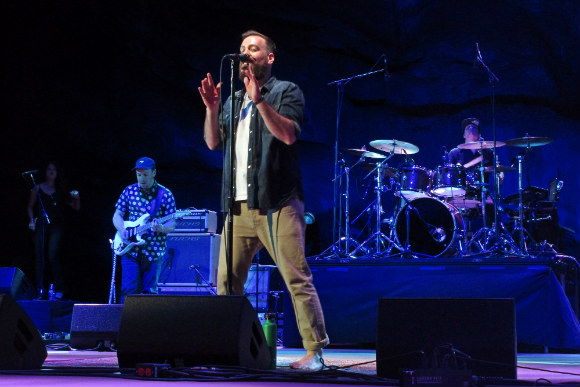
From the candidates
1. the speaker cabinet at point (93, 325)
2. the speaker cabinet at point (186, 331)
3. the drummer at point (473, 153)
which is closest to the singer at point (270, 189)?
the speaker cabinet at point (186, 331)

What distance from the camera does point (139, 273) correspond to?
7270 mm

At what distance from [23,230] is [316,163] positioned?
17.0 ft

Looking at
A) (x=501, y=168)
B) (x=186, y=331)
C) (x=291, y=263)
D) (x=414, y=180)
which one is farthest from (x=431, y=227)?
(x=186, y=331)

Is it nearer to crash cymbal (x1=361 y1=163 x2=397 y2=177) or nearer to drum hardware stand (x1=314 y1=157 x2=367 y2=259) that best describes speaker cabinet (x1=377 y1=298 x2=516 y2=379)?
drum hardware stand (x1=314 y1=157 x2=367 y2=259)

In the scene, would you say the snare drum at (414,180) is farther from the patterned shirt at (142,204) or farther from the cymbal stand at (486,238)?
the patterned shirt at (142,204)

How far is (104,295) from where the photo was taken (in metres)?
12.2

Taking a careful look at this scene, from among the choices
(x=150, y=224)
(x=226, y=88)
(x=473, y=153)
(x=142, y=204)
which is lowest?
(x=150, y=224)

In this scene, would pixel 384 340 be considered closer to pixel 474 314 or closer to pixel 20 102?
pixel 474 314

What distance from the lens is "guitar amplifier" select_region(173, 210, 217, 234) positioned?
906cm

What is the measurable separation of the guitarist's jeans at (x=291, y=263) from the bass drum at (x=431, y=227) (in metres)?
4.66

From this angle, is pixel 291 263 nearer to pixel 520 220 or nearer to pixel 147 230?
pixel 147 230

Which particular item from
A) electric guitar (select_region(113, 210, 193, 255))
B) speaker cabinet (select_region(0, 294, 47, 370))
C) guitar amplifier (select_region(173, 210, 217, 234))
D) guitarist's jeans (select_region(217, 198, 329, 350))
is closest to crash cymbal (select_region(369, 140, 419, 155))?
guitar amplifier (select_region(173, 210, 217, 234))

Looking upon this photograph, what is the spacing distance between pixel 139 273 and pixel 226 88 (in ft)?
18.5

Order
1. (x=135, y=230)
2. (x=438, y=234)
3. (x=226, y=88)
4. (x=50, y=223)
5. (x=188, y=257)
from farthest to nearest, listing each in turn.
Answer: (x=226, y=88), (x=50, y=223), (x=188, y=257), (x=438, y=234), (x=135, y=230)
